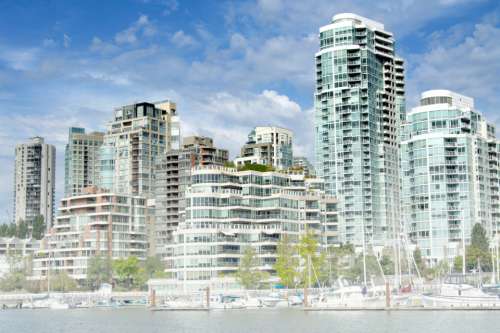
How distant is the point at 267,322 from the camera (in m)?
146

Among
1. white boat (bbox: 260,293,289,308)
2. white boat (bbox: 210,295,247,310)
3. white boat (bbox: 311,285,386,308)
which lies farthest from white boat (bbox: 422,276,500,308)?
white boat (bbox: 210,295,247,310)

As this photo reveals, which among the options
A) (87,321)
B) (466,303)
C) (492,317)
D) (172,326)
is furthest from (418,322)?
(87,321)

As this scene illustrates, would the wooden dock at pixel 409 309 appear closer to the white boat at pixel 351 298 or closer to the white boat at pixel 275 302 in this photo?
the white boat at pixel 351 298

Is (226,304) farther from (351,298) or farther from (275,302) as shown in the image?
(351,298)

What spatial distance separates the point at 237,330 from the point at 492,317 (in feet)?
139

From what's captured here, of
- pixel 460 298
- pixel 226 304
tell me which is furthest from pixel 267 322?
pixel 226 304

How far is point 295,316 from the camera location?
520ft

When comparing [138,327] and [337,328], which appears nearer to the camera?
[337,328]

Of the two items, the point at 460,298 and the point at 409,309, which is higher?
the point at 460,298

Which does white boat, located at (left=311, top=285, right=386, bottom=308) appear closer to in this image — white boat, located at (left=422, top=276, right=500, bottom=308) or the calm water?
the calm water

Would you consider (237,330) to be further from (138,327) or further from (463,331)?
(463,331)

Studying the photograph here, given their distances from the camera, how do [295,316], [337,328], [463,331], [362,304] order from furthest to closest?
1. [362,304]
2. [295,316]
3. [337,328]
4. [463,331]

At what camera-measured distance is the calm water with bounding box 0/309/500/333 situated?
422 ft

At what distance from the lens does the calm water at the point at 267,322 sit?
129m
